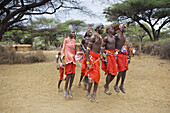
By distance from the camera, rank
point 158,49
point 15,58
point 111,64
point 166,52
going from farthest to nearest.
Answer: point 158,49, point 166,52, point 15,58, point 111,64

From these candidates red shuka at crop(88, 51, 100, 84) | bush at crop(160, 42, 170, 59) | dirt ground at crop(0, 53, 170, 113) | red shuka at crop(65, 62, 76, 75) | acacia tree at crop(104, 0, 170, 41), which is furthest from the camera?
acacia tree at crop(104, 0, 170, 41)

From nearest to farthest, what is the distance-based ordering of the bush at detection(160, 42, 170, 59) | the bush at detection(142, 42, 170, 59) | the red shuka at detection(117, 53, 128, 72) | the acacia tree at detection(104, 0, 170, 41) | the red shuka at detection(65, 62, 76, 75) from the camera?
1. the red shuka at detection(65, 62, 76, 75)
2. the red shuka at detection(117, 53, 128, 72)
3. the bush at detection(160, 42, 170, 59)
4. the bush at detection(142, 42, 170, 59)
5. the acacia tree at detection(104, 0, 170, 41)

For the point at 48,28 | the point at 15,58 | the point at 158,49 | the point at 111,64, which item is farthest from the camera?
the point at 48,28

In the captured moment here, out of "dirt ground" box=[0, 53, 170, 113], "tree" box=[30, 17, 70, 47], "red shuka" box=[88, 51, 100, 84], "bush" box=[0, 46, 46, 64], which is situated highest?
"tree" box=[30, 17, 70, 47]

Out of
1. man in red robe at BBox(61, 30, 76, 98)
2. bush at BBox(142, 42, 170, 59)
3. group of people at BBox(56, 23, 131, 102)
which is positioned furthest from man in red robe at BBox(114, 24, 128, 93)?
bush at BBox(142, 42, 170, 59)

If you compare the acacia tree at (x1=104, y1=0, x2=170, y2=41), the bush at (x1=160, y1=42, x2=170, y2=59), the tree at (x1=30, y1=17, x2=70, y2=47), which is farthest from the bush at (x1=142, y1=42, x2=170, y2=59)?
the tree at (x1=30, y1=17, x2=70, y2=47)

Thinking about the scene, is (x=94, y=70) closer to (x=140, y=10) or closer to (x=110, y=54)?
(x=110, y=54)

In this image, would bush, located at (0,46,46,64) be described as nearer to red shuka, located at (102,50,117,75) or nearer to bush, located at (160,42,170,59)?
red shuka, located at (102,50,117,75)

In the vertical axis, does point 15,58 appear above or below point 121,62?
below

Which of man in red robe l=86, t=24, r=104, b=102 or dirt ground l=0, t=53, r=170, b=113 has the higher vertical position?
man in red robe l=86, t=24, r=104, b=102

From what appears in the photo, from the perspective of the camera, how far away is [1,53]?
9531mm

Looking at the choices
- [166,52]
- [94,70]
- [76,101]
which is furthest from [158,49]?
[76,101]

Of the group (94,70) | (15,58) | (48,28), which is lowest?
(15,58)

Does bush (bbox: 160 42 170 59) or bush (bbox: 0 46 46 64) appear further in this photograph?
bush (bbox: 160 42 170 59)
